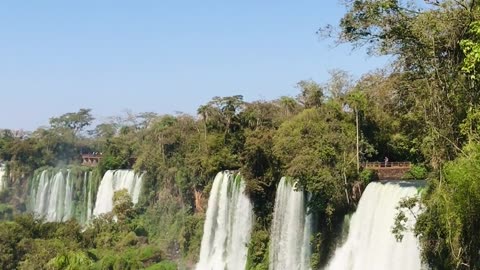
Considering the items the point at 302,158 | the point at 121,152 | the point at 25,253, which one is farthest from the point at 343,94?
the point at 121,152

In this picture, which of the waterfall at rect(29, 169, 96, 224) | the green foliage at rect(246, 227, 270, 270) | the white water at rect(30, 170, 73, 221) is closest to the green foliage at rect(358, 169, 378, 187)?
the green foliage at rect(246, 227, 270, 270)

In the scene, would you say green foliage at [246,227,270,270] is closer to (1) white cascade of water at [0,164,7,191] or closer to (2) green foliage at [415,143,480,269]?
(2) green foliage at [415,143,480,269]

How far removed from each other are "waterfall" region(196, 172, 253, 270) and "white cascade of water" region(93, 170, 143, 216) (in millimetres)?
11786

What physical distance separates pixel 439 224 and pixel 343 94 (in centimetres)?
1514

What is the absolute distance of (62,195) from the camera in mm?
50375

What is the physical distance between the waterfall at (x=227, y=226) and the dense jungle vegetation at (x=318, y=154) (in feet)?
3.25

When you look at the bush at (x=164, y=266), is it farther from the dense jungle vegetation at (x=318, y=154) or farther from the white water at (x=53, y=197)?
the white water at (x=53, y=197)

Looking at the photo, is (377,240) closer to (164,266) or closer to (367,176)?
(367,176)

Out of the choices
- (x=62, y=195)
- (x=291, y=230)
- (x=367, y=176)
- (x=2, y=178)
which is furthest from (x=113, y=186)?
(x=367, y=176)

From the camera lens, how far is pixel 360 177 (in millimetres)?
21781

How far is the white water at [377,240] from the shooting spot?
16.0 m

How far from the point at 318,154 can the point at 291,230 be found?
11.0ft

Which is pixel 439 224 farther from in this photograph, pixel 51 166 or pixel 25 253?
pixel 51 166

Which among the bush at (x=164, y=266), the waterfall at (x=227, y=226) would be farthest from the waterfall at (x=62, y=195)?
the waterfall at (x=227, y=226)
